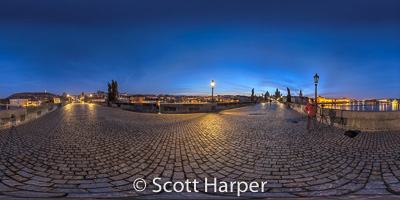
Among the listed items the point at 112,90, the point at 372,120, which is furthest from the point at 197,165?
the point at 112,90

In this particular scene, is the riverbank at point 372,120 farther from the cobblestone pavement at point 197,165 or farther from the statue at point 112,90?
the statue at point 112,90

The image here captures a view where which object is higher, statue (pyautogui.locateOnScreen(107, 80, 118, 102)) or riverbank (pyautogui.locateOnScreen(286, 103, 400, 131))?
statue (pyautogui.locateOnScreen(107, 80, 118, 102))

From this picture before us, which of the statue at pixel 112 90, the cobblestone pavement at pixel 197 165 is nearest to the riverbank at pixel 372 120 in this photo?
the cobblestone pavement at pixel 197 165

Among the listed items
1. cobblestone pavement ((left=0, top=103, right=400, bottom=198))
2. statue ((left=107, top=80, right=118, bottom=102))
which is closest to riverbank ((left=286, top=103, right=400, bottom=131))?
cobblestone pavement ((left=0, top=103, right=400, bottom=198))

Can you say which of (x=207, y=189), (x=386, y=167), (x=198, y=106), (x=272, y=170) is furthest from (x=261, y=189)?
(x=198, y=106)

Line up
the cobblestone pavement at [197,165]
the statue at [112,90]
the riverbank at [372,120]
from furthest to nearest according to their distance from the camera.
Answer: the statue at [112,90]
the riverbank at [372,120]
the cobblestone pavement at [197,165]

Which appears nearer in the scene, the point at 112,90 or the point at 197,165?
the point at 197,165

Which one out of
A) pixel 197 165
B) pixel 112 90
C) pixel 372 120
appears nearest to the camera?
pixel 197 165

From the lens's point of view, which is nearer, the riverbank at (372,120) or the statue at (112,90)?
the riverbank at (372,120)

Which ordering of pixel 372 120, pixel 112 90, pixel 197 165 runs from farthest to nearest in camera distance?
1. pixel 112 90
2. pixel 372 120
3. pixel 197 165

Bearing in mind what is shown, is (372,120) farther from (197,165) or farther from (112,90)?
(112,90)

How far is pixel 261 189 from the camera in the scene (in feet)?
8.64

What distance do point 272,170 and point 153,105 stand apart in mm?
15154

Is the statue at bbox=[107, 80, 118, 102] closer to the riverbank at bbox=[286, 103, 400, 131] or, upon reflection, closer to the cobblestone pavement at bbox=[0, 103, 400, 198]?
the cobblestone pavement at bbox=[0, 103, 400, 198]
